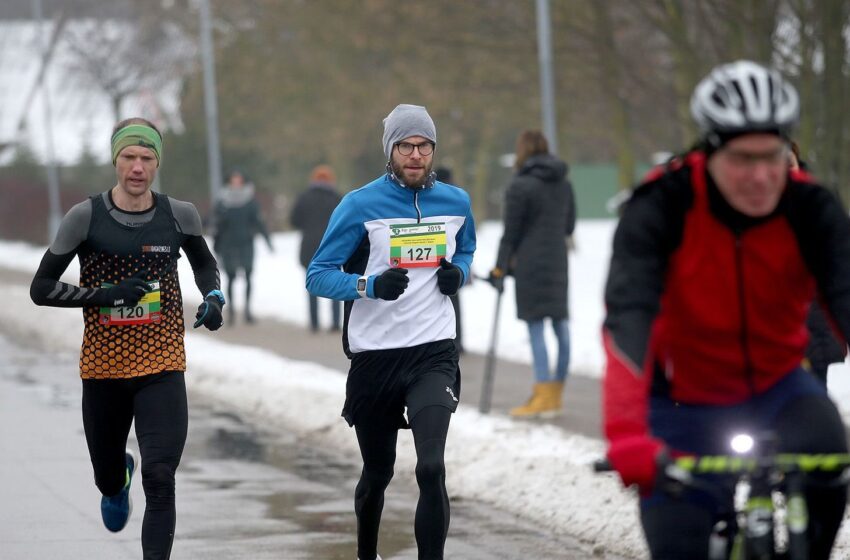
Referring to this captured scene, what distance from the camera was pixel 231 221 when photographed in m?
20.6

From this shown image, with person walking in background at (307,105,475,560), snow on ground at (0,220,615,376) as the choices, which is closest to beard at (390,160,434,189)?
person walking in background at (307,105,475,560)

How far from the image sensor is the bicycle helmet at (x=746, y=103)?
12.2 ft

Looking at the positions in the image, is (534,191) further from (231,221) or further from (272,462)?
(231,221)

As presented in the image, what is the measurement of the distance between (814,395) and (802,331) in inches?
7.1

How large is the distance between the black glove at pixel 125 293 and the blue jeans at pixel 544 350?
5.81 m

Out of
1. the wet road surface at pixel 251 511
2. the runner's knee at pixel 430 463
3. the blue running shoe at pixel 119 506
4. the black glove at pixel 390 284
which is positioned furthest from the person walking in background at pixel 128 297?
the wet road surface at pixel 251 511

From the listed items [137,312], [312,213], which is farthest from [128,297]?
[312,213]

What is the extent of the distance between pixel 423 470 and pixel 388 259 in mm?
873

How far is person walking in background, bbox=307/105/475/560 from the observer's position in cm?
650

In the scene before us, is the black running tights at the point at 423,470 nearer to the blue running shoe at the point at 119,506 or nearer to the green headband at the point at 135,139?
the blue running shoe at the point at 119,506

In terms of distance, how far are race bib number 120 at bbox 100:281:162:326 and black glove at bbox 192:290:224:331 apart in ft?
0.57

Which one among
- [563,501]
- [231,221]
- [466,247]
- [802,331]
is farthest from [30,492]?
[231,221]

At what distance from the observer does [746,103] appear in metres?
3.73

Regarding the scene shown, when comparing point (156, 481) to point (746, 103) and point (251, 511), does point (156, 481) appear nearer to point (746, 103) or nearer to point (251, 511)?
point (251, 511)
